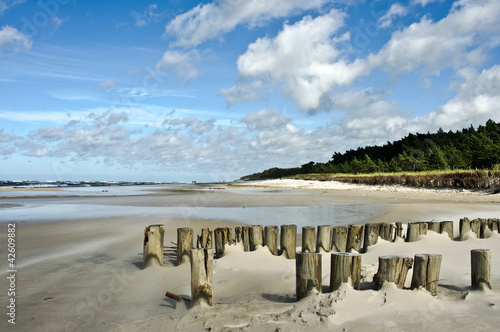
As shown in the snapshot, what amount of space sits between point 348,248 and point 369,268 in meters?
1.41

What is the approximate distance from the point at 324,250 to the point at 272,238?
3.13 ft

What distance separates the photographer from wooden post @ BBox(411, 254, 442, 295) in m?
4.15

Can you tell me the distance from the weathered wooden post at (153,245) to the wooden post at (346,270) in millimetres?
3201

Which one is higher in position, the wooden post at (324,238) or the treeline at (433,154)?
the treeline at (433,154)

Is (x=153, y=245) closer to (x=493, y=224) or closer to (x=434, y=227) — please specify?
(x=434, y=227)

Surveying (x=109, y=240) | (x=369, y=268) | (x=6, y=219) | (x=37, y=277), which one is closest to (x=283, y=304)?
(x=369, y=268)

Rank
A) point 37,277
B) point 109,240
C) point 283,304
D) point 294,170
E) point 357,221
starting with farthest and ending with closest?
1. point 294,170
2. point 357,221
3. point 109,240
4. point 37,277
5. point 283,304

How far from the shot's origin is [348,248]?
21.6ft

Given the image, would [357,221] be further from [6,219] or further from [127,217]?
[6,219]

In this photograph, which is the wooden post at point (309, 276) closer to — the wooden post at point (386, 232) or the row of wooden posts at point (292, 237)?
the row of wooden posts at point (292, 237)

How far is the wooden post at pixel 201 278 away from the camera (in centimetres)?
422

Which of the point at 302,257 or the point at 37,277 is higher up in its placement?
the point at 302,257

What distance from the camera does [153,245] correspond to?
20.2 feet

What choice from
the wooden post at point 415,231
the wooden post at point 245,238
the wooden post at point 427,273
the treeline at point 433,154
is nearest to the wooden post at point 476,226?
the wooden post at point 415,231
